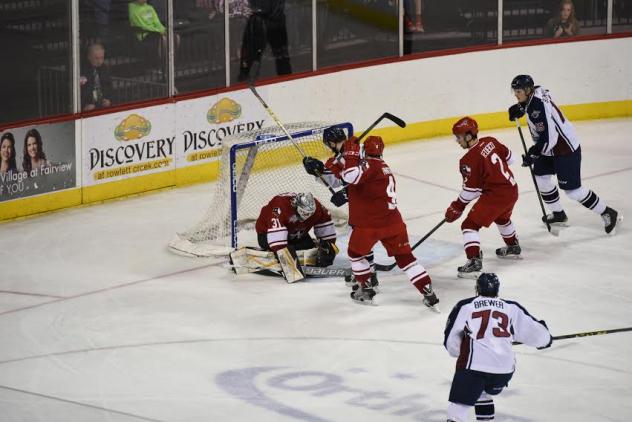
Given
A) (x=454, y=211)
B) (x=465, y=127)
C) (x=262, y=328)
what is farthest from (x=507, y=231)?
(x=262, y=328)

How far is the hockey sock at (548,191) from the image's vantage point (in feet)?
31.8

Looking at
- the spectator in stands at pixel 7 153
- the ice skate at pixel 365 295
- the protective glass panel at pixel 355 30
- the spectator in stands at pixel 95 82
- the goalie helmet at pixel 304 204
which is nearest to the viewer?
the ice skate at pixel 365 295

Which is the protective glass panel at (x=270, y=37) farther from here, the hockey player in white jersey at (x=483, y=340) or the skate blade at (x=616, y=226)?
the hockey player in white jersey at (x=483, y=340)

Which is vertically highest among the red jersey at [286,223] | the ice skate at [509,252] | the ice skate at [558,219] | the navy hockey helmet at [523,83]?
the navy hockey helmet at [523,83]

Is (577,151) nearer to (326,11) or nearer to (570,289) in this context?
(570,289)

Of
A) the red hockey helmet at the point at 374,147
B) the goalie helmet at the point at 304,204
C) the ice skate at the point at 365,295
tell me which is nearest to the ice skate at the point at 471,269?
the ice skate at the point at 365,295

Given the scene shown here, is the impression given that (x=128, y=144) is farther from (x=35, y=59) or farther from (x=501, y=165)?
(x=501, y=165)

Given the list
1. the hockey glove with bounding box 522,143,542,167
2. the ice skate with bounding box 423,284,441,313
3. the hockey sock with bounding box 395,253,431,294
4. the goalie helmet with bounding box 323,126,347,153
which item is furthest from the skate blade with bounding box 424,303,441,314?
the hockey glove with bounding box 522,143,542,167

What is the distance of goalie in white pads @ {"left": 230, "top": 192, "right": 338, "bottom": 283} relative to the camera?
855 centimetres

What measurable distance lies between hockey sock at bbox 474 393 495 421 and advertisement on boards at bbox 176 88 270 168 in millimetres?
5228

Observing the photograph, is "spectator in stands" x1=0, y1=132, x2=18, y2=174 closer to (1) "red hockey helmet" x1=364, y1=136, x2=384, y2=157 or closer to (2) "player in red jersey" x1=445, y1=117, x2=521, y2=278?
(1) "red hockey helmet" x1=364, y1=136, x2=384, y2=157

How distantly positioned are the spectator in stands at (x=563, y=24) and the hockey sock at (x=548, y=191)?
350 centimetres

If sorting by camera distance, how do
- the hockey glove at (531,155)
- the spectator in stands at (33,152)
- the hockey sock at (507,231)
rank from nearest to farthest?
the hockey sock at (507,231)
the hockey glove at (531,155)
the spectator in stands at (33,152)

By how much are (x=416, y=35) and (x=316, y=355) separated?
217 inches
